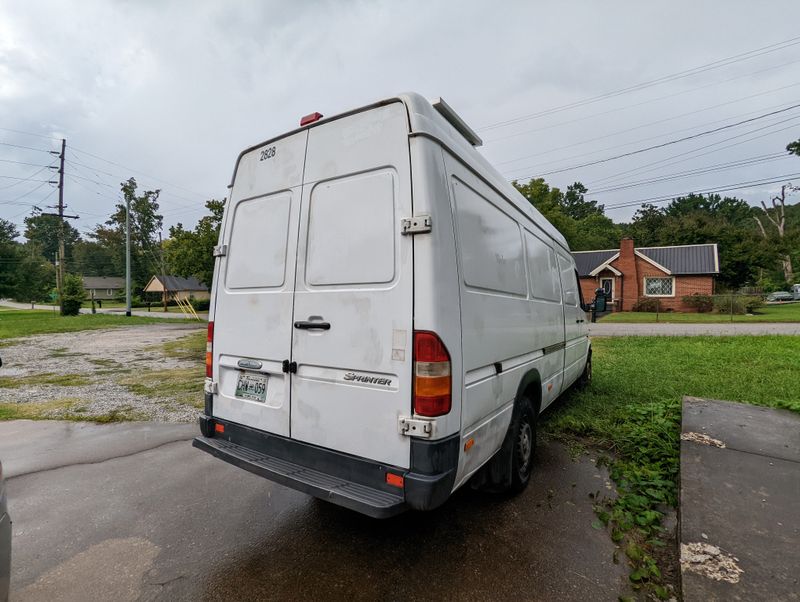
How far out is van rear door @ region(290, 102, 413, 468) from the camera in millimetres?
2232

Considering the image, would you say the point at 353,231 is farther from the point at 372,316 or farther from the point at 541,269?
the point at 541,269

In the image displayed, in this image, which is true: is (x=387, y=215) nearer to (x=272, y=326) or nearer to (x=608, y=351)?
(x=272, y=326)

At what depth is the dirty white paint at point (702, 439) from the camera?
12.6ft

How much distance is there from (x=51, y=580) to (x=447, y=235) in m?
3.02

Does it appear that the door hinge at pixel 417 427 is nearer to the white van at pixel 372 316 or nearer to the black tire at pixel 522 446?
the white van at pixel 372 316

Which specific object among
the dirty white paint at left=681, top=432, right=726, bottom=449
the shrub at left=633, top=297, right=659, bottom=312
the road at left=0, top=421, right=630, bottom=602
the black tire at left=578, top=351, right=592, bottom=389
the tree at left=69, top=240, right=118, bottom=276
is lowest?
the road at left=0, top=421, right=630, bottom=602

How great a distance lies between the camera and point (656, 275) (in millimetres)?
29312

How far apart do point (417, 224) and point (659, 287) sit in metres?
33.0

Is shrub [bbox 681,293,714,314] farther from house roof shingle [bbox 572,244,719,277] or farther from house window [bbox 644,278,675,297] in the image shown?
house roof shingle [bbox 572,244,719,277]

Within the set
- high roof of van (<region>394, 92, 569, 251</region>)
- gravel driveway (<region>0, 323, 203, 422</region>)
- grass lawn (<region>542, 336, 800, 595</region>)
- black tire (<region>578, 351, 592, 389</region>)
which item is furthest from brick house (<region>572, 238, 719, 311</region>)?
high roof of van (<region>394, 92, 569, 251</region>)

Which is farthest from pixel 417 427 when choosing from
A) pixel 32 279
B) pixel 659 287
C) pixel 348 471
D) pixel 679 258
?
pixel 32 279

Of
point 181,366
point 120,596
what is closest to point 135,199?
point 181,366

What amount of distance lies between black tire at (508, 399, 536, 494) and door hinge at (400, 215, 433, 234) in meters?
1.77

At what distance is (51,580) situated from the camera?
230 cm
